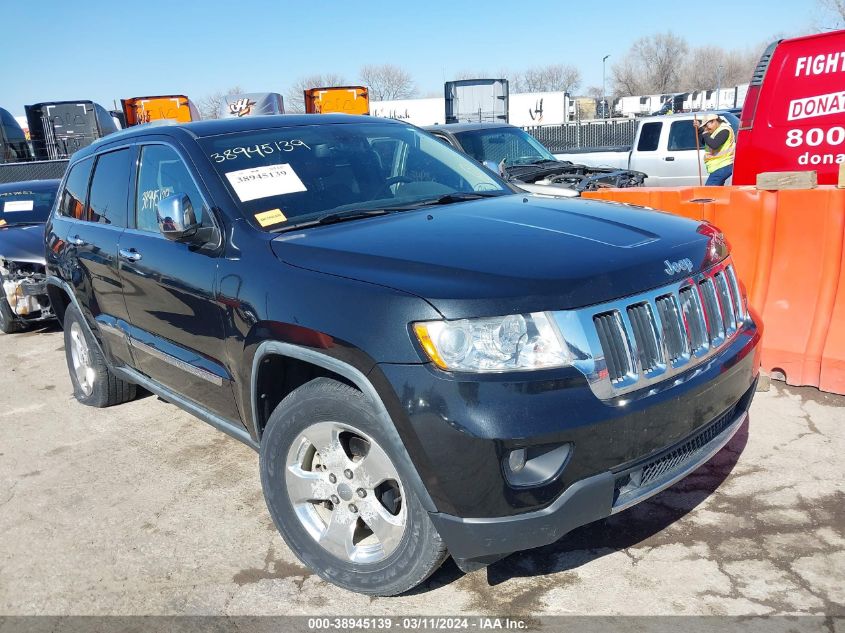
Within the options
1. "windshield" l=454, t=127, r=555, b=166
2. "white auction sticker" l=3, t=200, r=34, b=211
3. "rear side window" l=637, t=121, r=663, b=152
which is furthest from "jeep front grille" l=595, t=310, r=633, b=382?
"rear side window" l=637, t=121, r=663, b=152

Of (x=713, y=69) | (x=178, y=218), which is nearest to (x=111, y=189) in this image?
(x=178, y=218)

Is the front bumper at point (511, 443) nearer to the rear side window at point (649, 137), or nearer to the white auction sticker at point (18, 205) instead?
the white auction sticker at point (18, 205)

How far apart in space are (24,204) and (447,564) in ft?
25.2

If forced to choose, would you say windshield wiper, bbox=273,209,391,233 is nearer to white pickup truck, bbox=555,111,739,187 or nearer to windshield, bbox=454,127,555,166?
windshield, bbox=454,127,555,166

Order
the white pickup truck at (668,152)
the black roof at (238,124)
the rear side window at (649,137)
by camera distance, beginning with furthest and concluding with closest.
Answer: the rear side window at (649,137), the white pickup truck at (668,152), the black roof at (238,124)

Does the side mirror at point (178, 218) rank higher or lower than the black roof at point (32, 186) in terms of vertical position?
higher

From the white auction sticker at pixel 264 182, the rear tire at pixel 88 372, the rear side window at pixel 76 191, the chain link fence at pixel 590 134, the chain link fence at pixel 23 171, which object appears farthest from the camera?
the chain link fence at pixel 590 134

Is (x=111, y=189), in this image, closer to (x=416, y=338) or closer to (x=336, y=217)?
(x=336, y=217)

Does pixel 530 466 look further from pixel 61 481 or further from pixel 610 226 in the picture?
pixel 61 481

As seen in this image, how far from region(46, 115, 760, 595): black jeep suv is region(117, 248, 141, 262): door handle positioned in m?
0.04

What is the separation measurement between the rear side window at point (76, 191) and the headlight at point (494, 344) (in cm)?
335

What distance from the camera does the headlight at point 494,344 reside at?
238 cm

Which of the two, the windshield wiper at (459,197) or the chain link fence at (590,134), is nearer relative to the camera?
the windshield wiper at (459,197)

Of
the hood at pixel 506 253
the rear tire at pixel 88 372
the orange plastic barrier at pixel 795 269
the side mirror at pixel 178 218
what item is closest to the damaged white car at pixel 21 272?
the rear tire at pixel 88 372
